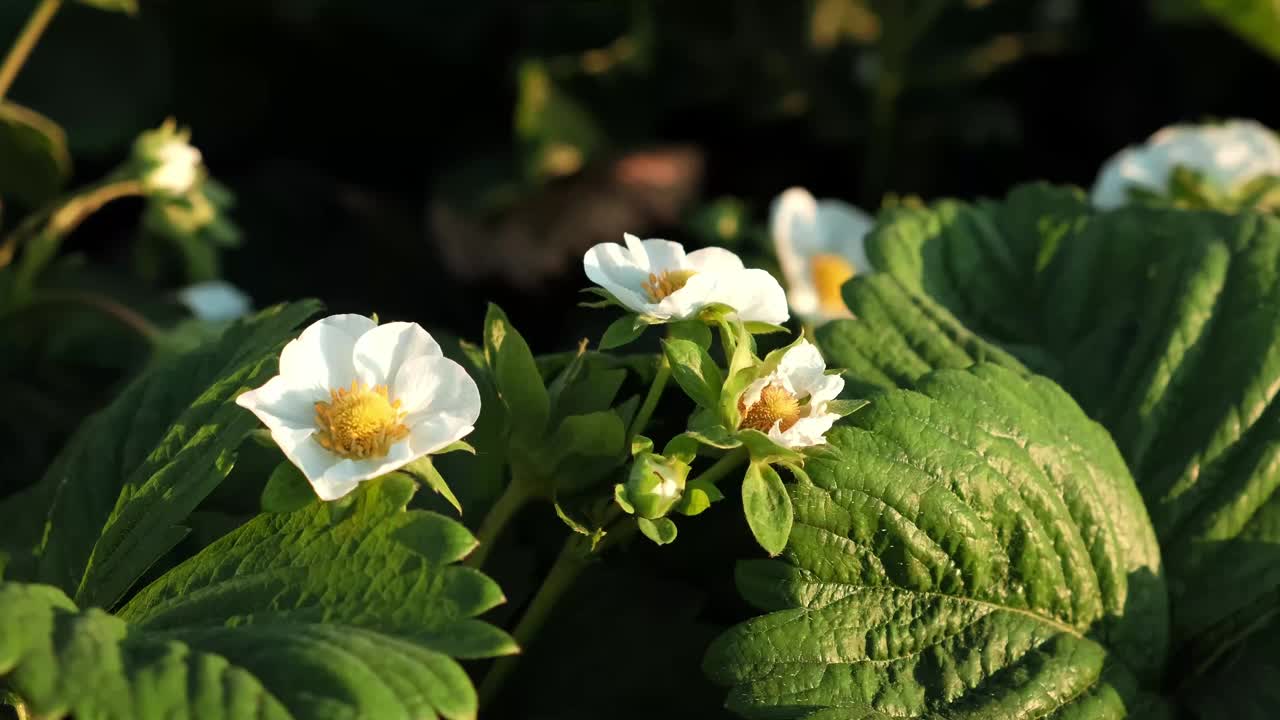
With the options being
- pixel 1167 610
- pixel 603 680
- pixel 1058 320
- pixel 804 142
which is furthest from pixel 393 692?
pixel 804 142

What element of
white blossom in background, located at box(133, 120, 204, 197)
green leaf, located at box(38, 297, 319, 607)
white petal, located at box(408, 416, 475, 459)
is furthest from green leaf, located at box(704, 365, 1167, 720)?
white blossom in background, located at box(133, 120, 204, 197)

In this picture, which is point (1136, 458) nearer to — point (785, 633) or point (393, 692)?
point (785, 633)

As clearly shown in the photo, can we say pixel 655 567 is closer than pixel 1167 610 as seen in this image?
No

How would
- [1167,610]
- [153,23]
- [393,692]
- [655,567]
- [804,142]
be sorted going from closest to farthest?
1. [393,692]
2. [1167,610]
3. [655,567]
4. [153,23]
5. [804,142]

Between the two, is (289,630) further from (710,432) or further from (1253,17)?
(1253,17)

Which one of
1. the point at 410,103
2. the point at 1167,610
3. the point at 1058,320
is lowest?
the point at 410,103

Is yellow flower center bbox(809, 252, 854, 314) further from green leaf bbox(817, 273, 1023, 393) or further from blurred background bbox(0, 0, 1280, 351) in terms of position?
green leaf bbox(817, 273, 1023, 393)

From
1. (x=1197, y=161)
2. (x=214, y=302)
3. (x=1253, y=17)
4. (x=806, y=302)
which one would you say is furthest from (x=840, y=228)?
(x=214, y=302)
